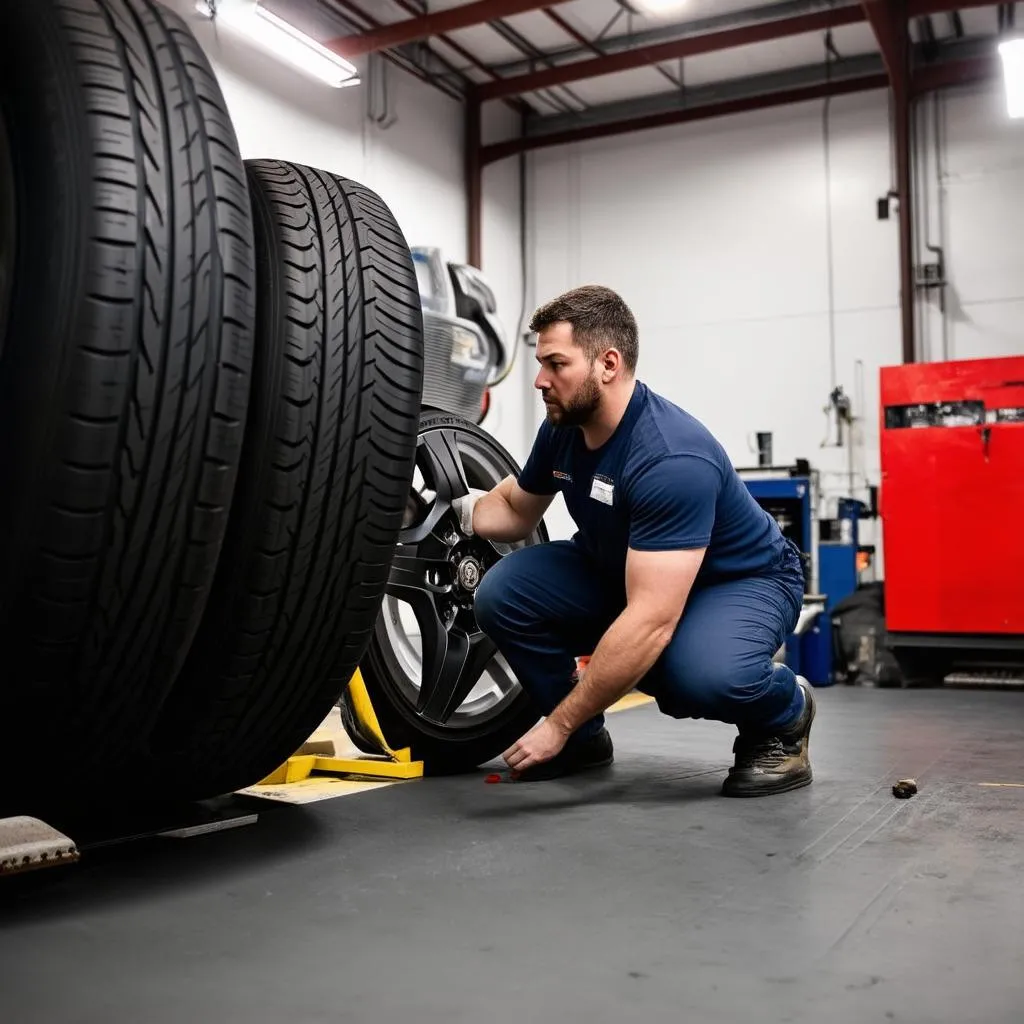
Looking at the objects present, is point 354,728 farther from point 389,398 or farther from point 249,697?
point 389,398

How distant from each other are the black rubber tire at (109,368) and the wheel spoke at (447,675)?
1034 mm

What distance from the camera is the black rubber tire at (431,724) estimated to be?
90.5 inches

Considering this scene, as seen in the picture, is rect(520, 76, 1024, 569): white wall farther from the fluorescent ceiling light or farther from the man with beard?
the man with beard

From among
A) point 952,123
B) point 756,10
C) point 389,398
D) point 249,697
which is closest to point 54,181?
point 389,398

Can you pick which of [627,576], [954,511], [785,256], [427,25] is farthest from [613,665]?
[785,256]

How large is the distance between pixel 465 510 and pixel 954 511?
3.23m

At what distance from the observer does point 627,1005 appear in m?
1.06

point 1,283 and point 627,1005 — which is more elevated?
point 1,283

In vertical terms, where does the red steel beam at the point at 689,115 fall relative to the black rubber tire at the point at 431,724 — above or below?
above

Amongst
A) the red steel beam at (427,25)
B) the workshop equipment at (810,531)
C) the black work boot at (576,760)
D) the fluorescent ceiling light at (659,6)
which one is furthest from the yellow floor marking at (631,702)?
the fluorescent ceiling light at (659,6)

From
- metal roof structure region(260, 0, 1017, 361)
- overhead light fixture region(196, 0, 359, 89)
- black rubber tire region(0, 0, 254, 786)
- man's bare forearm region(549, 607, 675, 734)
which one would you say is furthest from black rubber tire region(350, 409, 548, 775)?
metal roof structure region(260, 0, 1017, 361)

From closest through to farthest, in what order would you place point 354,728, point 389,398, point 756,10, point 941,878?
point 941,878 → point 389,398 → point 354,728 → point 756,10

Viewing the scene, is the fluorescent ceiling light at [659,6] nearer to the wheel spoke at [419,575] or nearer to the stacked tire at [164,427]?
the wheel spoke at [419,575]

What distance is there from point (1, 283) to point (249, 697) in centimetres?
63
